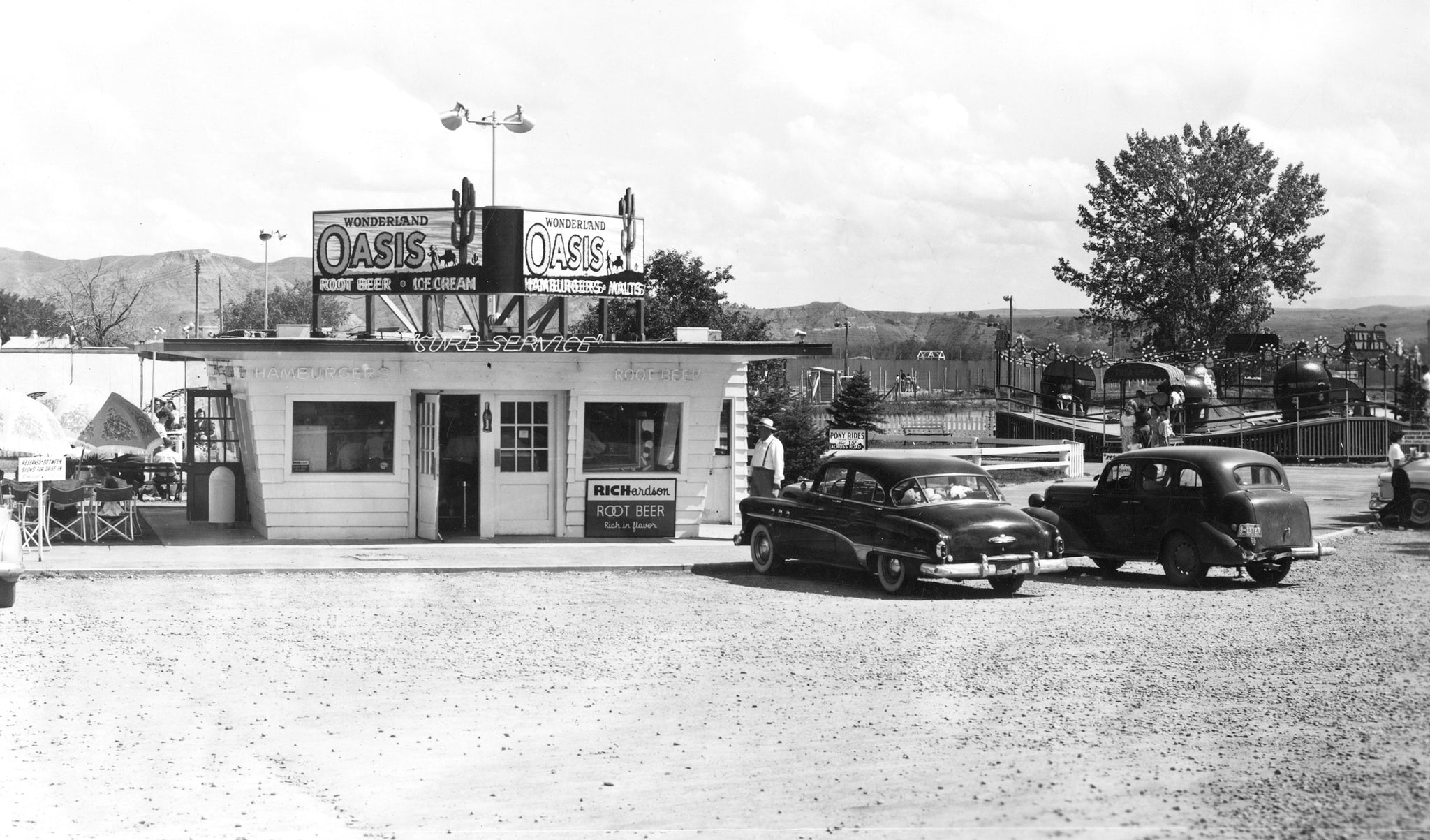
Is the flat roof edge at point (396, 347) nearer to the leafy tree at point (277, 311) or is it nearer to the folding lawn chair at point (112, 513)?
the folding lawn chair at point (112, 513)

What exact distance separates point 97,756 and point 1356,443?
119 feet

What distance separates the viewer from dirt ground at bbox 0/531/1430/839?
649 centimetres

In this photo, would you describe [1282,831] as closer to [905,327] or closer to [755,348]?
[755,348]

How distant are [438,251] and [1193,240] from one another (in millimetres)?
40098

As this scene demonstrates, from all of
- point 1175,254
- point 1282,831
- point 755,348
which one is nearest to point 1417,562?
point 755,348

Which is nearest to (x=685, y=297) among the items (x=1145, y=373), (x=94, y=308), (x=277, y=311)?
(x=1145, y=373)

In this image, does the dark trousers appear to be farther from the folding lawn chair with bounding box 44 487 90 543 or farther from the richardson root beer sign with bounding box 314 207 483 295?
the folding lawn chair with bounding box 44 487 90 543

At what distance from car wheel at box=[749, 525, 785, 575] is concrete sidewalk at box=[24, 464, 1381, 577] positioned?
67cm

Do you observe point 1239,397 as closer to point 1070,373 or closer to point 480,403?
point 1070,373

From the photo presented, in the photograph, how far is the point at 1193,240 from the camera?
52.3 meters

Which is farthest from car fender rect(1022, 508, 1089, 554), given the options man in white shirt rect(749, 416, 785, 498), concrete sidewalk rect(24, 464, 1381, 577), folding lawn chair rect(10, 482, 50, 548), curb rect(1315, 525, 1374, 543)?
folding lawn chair rect(10, 482, 50, 548)

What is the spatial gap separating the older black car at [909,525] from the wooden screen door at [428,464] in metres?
5.12

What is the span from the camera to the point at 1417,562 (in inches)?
630

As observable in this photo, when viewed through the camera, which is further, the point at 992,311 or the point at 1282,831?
the point at 992,311
